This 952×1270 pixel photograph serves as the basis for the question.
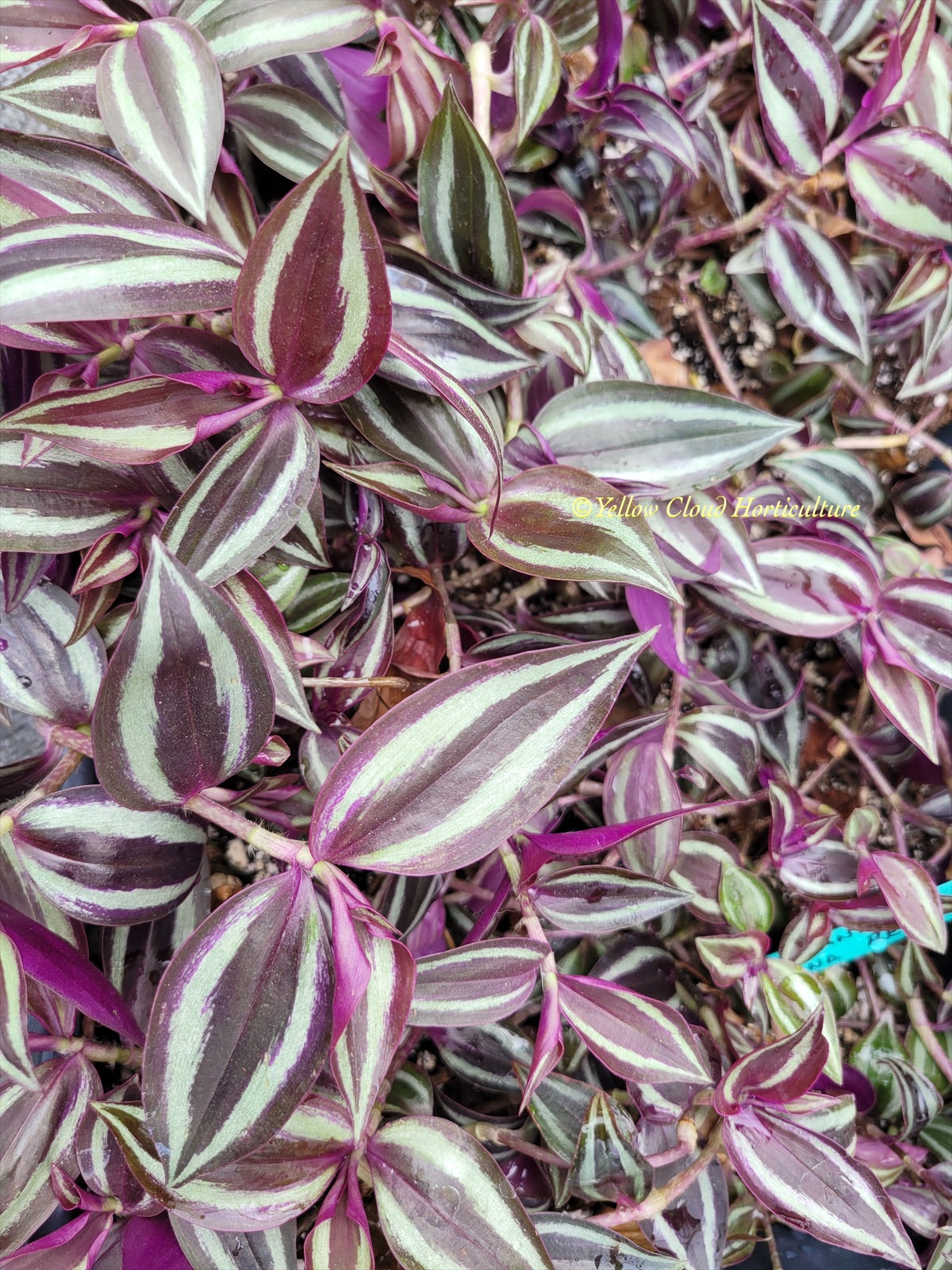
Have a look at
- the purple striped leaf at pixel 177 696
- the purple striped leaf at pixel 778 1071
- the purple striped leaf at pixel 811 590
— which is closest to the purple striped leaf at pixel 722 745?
the purple striped leaf at pixel 811 590

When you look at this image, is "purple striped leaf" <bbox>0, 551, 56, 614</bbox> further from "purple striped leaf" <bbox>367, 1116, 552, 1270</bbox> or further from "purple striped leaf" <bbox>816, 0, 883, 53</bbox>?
"purple striped leaf" <bbox>816, 0, 883, 53</bbox>

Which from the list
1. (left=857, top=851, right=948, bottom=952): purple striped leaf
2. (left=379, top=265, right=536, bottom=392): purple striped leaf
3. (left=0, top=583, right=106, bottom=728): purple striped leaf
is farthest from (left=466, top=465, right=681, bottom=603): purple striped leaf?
(left=857, top=851, right=948, bottom=952): purple striped leaf

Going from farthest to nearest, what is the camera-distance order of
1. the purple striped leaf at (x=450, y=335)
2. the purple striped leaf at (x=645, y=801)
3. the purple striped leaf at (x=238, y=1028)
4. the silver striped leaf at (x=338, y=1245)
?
→ the purple striped leaf at (x=645, y=801)
the purple striped leaf at (x=450, y=335)
the silver striped leaf at (x=338, y=1245)
the purple striped leaf at (x=238, y=1028)

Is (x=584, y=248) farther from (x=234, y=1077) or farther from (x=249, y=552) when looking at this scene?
(x=234, y=1077)

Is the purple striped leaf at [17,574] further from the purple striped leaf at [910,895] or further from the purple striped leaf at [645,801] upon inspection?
the purple striped leaf at [910,895]

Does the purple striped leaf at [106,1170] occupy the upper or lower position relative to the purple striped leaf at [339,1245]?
upper

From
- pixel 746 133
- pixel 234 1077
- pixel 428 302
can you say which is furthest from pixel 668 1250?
pixel 746 133
